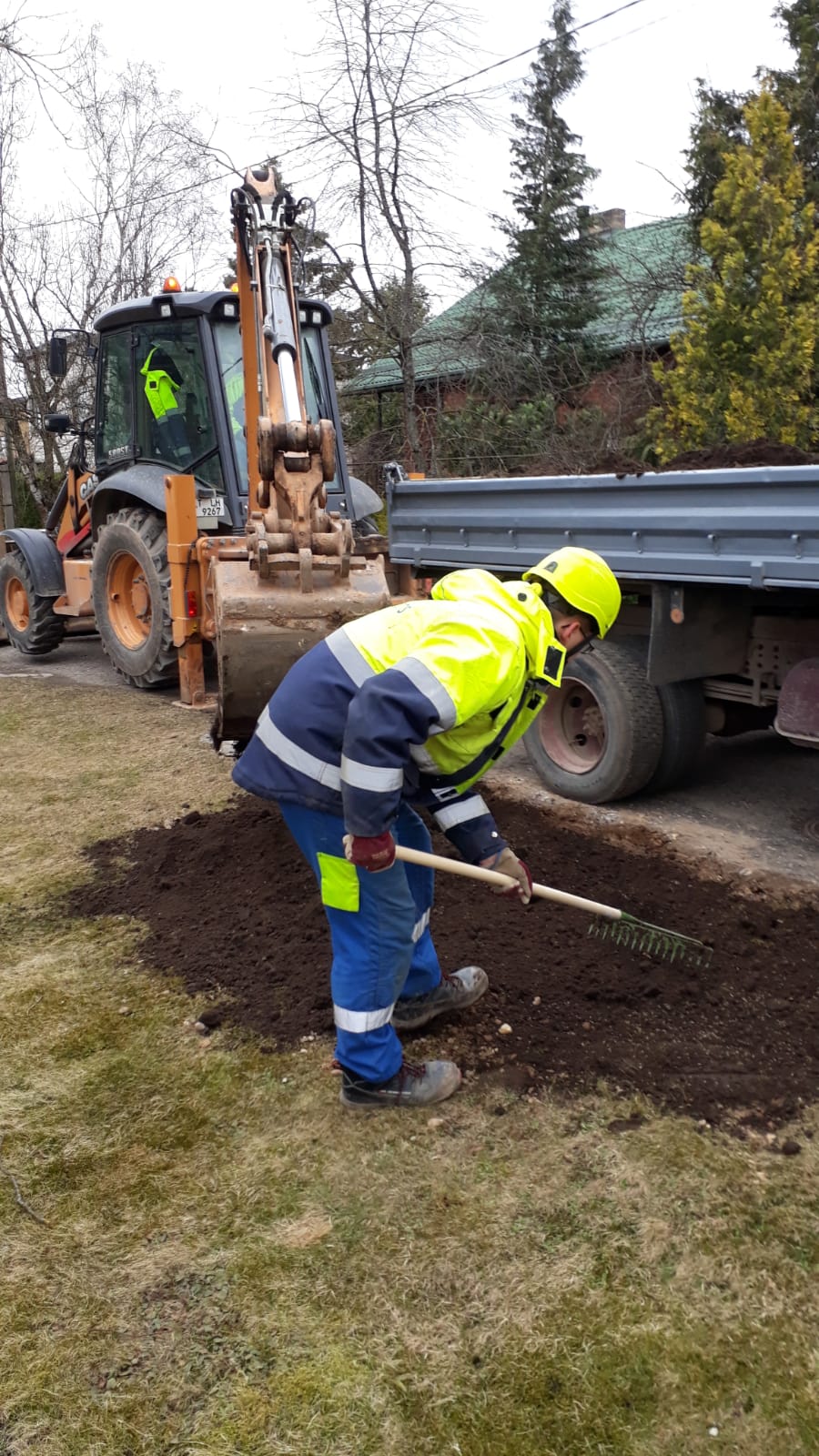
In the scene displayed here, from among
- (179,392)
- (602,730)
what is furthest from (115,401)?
(602,730)

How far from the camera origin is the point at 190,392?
7949 mm

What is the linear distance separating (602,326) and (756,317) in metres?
6.44

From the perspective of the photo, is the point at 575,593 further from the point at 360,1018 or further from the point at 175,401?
the point at 175,401

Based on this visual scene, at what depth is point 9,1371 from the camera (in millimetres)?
2174

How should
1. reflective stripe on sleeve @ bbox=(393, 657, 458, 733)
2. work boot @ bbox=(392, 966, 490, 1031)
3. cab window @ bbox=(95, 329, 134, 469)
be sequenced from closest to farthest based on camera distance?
reflective stripe on sleeve @ bbox=(393, 657, 458, 733) → work boot @ bbox=(392, 966, 490, 1031) → cab window @ bbox=(95, 329, 134, 469)

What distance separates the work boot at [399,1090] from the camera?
9.78 ft

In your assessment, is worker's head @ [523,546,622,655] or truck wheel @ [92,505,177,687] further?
truck wheel @ [92,505,177,687]

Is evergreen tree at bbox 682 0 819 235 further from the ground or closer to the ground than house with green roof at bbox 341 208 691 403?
further from the ground

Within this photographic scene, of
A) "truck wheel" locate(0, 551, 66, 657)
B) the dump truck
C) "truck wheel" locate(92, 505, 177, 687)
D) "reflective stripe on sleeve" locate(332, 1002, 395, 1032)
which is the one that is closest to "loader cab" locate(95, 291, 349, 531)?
"truck wheel" locate(92, 505, 177, 687)

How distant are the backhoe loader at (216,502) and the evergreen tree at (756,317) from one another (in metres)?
3.39

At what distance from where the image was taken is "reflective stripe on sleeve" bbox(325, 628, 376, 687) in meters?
2.73

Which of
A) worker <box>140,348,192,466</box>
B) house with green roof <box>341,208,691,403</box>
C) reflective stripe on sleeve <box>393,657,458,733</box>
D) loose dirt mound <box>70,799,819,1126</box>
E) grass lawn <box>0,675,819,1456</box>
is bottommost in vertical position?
grass lawn <box>0,675,819,1456</box>

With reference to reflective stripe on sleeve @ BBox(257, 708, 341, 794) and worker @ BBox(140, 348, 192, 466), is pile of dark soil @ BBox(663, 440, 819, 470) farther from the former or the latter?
worker @ BBox(140, 348, 192, 466)

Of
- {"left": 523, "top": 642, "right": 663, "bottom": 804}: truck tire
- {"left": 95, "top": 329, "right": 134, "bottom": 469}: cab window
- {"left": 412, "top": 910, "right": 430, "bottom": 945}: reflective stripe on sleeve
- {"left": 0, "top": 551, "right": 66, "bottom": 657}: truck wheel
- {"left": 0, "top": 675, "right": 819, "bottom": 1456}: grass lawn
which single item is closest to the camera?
{"left": 0, "top": 675, "right": 819, "bottom": 1456}: grass lawn
